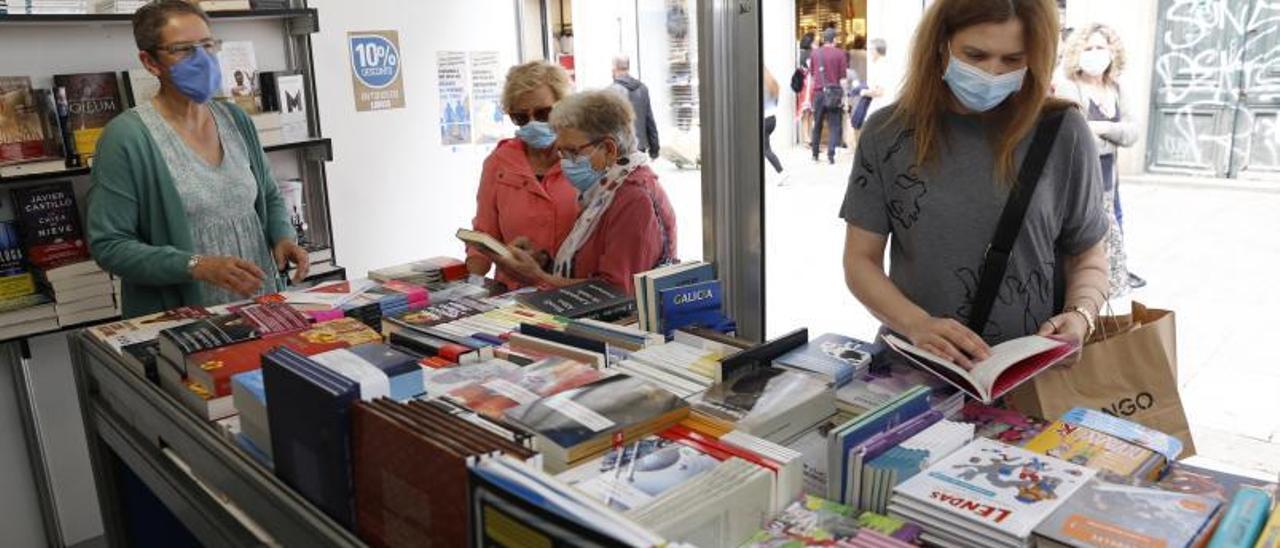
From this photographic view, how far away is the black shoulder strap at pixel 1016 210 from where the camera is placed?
1898mm

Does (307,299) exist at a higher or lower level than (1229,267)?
higher

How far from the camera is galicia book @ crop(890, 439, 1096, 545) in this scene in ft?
3.82

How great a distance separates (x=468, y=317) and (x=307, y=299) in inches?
21.7

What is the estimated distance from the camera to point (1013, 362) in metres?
1.59

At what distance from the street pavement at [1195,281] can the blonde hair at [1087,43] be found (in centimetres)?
153

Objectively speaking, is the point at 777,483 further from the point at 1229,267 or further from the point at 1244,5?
the point at 1244,5

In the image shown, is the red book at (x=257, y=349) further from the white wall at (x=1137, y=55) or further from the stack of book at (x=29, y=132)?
the white wall at (x=1137, y=55)

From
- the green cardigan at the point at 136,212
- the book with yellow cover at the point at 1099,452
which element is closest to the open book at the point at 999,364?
the book with yellow cover at the point at 1099,452

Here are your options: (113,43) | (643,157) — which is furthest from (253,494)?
(113,43)

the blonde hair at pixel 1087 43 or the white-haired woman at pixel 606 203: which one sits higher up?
the blonde hair at pixel 1087 43

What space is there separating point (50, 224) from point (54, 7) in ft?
2.50

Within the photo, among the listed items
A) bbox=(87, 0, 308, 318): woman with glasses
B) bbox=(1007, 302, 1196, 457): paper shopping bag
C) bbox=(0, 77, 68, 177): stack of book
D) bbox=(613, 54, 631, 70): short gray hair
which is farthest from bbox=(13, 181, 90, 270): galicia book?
bbox=(613, 54, 631, 70): short gray hair

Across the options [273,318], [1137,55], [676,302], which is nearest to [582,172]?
[676,302]

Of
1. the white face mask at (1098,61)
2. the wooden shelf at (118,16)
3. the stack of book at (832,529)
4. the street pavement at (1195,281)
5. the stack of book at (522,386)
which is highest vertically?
the wooden shelf at (118,16)
